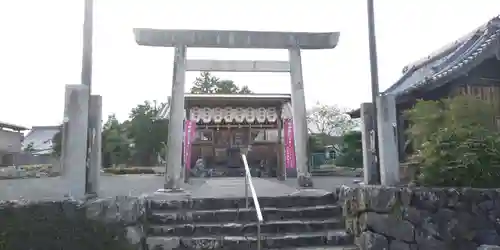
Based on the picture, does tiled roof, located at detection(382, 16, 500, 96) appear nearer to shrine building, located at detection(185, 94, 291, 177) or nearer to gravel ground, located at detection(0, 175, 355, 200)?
gravel ground, located at detection(0, 175, 355, 200)

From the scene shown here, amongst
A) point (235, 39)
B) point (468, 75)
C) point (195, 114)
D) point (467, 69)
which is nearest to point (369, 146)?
point (235, 39)

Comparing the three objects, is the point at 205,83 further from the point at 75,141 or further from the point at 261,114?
the point at 75,141

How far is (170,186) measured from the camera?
26.1ft

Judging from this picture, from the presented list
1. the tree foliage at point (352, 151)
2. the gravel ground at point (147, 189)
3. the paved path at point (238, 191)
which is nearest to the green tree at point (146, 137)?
the tree foliage at point (352, 151)

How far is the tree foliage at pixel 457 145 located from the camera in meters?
5.05

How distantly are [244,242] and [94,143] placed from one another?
2521mm

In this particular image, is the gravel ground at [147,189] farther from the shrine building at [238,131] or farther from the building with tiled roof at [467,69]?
the building with tiled roof at [467,69]

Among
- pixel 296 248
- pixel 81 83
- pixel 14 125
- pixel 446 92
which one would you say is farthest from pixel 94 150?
pixel 14 125

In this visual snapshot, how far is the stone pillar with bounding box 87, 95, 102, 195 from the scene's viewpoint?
567 centimetres

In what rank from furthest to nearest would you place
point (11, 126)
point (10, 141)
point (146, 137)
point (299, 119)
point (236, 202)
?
point (10, 141) → point (11, 126) → point (146, 137) → point (299, 119) → point (236, 202)

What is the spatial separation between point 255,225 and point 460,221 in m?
2.73

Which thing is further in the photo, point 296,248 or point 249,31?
point 249,31

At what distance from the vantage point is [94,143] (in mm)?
5703

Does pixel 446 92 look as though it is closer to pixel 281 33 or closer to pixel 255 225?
pixel 281 33
